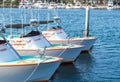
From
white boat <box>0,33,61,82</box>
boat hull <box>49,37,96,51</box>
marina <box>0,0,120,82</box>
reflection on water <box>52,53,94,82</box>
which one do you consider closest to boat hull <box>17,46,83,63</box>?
marina <box>0,0,120,82</box>

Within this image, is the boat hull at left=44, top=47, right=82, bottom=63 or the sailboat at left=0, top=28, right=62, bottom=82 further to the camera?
the boat hull at left=44, top=47, right=82, bottom=63

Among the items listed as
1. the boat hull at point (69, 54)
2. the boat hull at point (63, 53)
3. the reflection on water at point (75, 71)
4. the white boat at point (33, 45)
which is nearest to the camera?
the reflection on water at point (75, 71)

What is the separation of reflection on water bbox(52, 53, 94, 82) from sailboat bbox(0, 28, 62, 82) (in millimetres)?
3568

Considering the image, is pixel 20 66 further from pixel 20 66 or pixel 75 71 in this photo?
pixel 75 71

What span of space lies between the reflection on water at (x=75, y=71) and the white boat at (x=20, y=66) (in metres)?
3.57

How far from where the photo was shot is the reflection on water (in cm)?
3005

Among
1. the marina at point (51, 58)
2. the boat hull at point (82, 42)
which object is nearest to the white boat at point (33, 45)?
the marina at point (51, 58)

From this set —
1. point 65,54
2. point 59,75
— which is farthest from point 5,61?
point 65,54

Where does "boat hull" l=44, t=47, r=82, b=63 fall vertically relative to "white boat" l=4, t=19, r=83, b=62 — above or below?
below

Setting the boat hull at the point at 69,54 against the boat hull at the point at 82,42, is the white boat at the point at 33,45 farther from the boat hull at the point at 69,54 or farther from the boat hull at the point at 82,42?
the boat hull at the point at 82,42

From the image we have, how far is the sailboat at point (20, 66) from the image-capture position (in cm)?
2423

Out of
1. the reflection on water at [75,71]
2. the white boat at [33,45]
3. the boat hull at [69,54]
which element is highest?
the white boat at [33,45]

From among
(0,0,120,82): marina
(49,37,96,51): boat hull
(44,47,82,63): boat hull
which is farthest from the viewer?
(49,37,96,51): boat hull

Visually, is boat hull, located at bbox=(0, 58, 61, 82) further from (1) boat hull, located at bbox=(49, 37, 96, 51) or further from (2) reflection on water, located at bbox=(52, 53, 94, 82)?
(1) boat hull, located at bbox=(49, 37, 96, 51)
